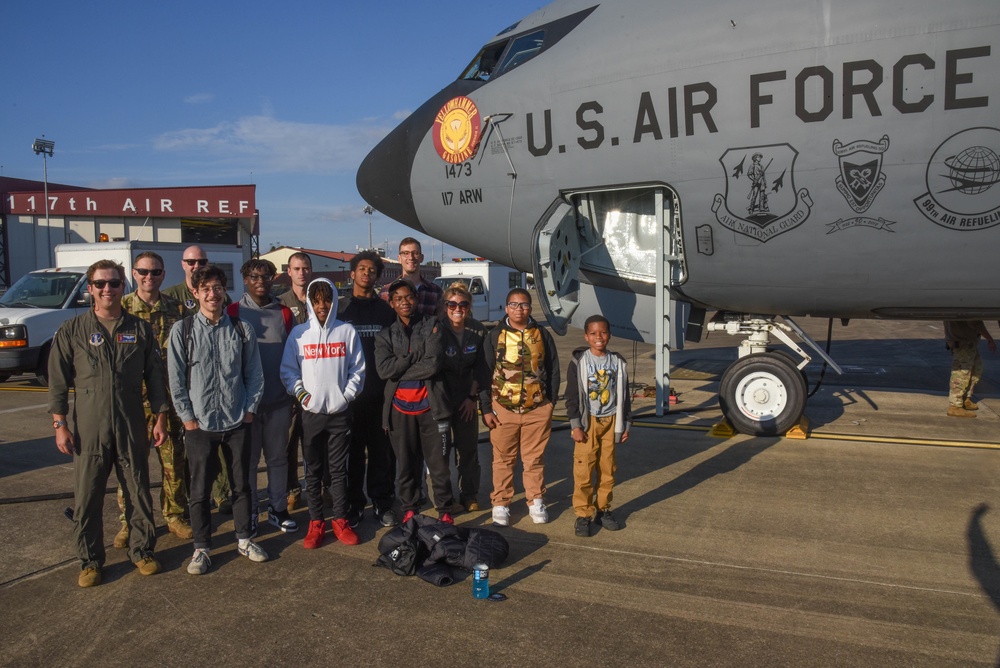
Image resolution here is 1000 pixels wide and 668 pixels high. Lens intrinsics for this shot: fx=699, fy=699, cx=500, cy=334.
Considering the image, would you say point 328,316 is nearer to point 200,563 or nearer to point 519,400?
point 519,400

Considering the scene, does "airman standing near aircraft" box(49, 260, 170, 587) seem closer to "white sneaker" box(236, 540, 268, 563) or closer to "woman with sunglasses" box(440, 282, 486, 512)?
"white sneaker" box(236, 540, 268, 563)

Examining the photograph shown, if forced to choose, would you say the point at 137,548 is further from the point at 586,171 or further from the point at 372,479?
the point at 586,171

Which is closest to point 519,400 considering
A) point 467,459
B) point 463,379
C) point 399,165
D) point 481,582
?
point 463,379

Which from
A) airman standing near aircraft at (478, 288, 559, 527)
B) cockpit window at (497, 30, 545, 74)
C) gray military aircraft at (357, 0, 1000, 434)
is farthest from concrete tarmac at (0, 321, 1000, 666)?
cockpit window at (497, 30, 545, 74)

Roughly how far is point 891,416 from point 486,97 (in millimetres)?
6599

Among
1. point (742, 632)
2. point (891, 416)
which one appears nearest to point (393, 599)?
point (742, 632)

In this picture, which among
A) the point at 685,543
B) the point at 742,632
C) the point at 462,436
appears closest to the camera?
the point at 742,632

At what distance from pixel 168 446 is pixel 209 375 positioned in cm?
93

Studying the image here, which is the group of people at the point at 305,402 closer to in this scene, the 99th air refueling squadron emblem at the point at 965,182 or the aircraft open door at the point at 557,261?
the aircraft open door at the point at 557,261

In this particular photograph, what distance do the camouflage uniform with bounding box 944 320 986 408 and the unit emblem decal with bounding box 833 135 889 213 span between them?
154 inches

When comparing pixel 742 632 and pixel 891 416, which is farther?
pixel 891 416

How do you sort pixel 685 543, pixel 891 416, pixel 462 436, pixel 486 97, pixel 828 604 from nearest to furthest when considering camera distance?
1. pixel 828 604
2. pixel 685 543
3. pixel 462 436
4. pixel 486 97
5. pixel 891 416

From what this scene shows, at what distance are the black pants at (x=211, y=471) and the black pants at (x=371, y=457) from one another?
0.91m

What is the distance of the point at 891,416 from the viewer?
9.16 m
